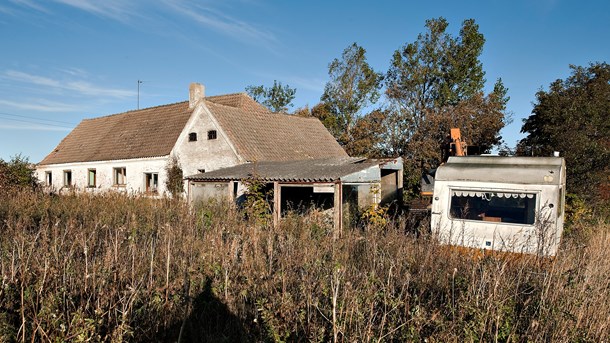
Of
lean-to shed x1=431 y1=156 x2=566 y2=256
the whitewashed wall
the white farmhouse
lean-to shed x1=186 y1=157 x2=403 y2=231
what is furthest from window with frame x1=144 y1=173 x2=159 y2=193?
lean-to shed x1=431 y1=156 x2=566 y2=256

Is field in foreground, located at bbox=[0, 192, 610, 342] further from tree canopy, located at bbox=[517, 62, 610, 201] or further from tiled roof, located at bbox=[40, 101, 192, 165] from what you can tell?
tiled roof, located at bbox=[40, 101, 192, 165]

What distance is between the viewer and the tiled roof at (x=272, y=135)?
21203 millimetres

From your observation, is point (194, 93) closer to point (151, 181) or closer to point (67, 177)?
point (151, 181)

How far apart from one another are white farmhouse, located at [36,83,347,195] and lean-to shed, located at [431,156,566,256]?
11749 mm

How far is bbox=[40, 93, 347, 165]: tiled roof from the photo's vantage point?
869 inches

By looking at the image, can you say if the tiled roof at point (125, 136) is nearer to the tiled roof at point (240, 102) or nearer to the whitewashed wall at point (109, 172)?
the whitewashed wall at point (109, 172)

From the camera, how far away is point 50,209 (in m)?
12.5

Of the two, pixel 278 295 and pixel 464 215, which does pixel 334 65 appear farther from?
pixel 278 295

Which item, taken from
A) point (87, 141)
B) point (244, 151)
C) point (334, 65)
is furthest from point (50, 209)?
point (334, 65)

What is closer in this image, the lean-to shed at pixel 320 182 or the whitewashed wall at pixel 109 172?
the lean-to shed at pixel 320 182

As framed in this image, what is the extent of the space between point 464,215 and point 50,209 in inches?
424

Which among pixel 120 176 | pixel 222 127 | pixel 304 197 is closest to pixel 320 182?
pixel 304 197

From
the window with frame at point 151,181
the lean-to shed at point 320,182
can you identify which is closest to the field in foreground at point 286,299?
the lean-to shed at point 320,182

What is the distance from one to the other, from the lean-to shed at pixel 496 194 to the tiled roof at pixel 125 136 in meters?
18.1
